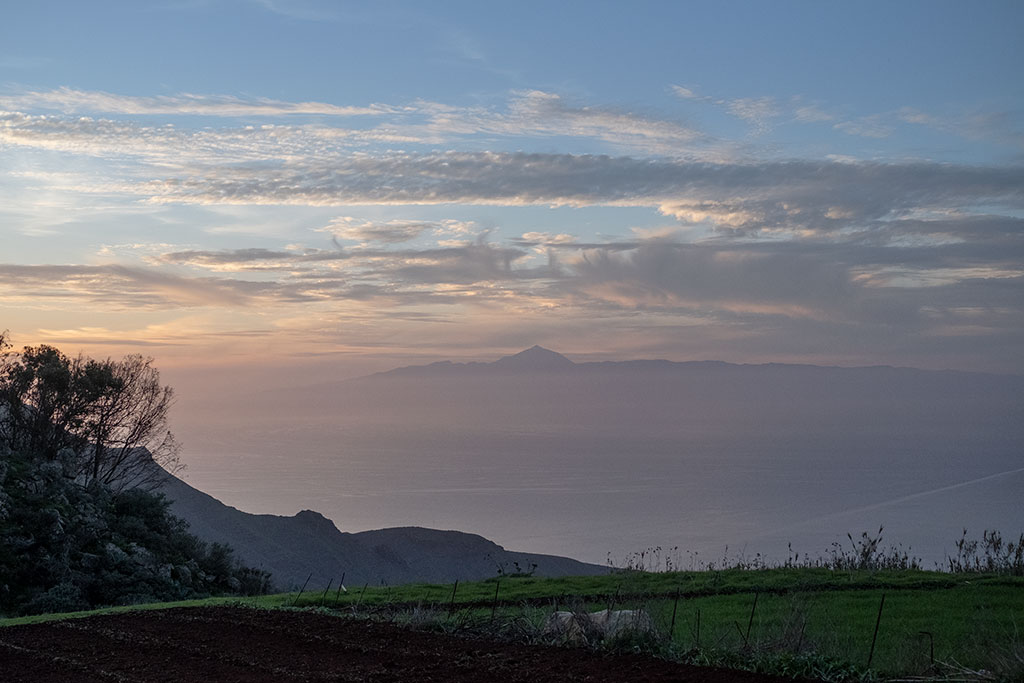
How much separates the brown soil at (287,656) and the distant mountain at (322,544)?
2974cm

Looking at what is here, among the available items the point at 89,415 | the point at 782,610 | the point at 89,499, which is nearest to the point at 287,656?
the point at 782,610

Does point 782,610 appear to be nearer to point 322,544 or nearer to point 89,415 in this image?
point 89,415

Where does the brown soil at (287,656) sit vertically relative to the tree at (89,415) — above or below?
below

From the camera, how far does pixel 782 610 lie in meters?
14.5

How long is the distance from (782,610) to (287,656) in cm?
768

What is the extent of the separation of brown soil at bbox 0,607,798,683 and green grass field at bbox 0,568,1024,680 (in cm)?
89

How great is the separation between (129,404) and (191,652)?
24043 mm

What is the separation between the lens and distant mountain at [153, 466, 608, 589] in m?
45.0

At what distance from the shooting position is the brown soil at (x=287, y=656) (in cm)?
999

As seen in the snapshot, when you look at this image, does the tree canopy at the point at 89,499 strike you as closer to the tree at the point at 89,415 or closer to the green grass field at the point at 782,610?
the tree at the point at 89,415

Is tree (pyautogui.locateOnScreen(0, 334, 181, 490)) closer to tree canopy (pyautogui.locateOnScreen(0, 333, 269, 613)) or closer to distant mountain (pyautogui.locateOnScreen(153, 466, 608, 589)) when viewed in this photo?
tree canopy (pyautogui.locateOnScreen(0, 333, 269, 613))

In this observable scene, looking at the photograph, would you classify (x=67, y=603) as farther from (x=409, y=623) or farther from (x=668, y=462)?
(x=668, y=462)

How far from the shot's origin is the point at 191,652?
1216 cm

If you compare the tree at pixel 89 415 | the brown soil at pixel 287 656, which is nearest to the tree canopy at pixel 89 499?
the tree at pixel 89 415
